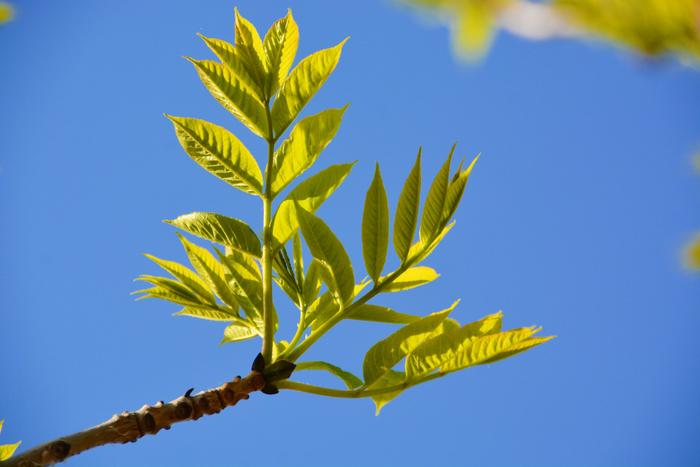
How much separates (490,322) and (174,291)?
0.94 metres

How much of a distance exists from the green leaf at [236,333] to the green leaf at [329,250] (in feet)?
1.29

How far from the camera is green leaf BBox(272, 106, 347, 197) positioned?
1.90 metres

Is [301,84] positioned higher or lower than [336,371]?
higher

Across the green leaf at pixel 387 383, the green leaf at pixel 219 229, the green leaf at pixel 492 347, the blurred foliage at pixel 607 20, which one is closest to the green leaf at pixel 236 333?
the green leaf at pixel 219 229

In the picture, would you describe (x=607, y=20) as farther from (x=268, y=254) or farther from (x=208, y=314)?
(x=208, y=314)

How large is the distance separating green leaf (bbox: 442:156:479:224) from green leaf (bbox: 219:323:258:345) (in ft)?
2.37

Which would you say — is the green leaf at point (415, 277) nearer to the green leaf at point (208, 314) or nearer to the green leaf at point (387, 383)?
the green leaf at point (387, 383)

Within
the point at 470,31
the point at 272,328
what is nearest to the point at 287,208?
the point at 272,328

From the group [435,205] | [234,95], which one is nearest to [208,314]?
[234,95]

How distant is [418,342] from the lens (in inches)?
70.2

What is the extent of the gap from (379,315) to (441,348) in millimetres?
306

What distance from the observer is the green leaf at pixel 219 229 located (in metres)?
1.82

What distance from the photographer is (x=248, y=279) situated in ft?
6.40

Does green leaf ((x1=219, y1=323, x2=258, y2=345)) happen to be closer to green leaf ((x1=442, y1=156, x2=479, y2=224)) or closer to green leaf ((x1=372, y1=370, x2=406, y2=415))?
green leaf ((x1=372, y1=370, x2=406, y2=415))
